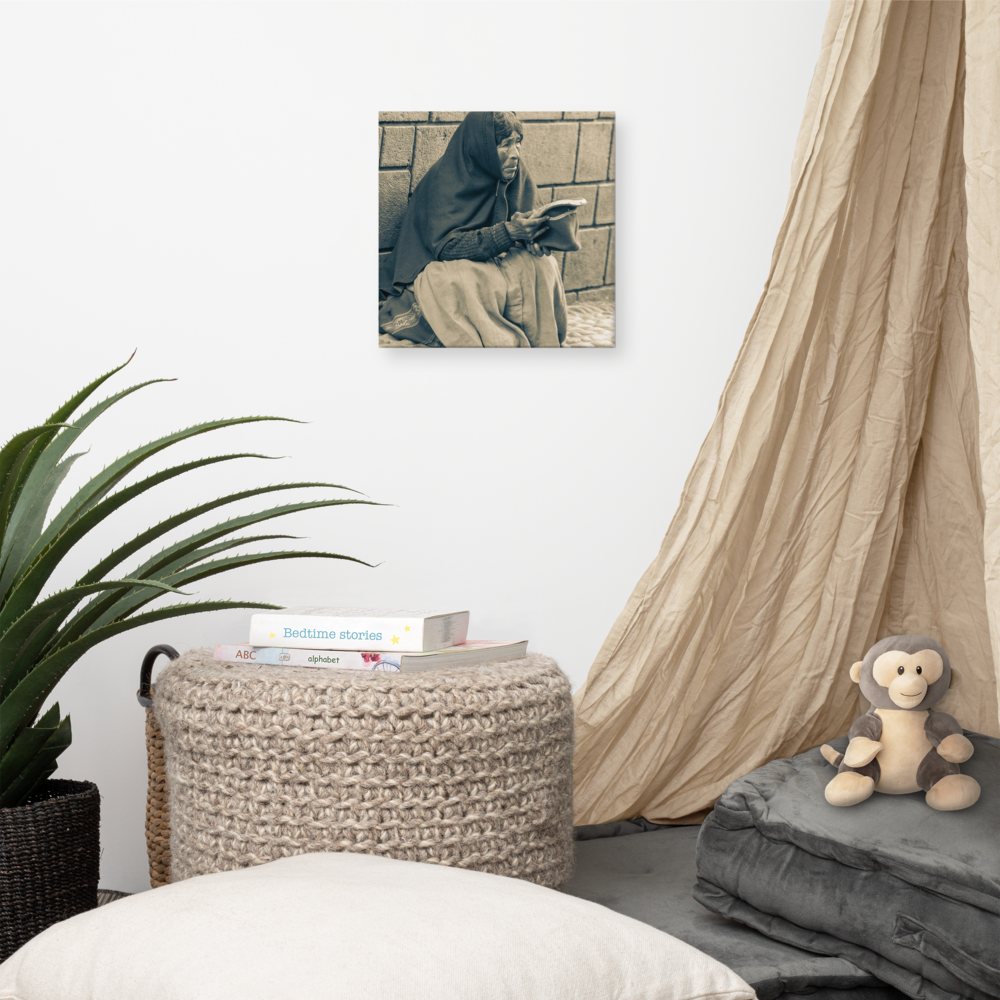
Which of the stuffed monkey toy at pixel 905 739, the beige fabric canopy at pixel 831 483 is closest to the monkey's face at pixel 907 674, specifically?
the stuffed monkey toy at pixel 905 739

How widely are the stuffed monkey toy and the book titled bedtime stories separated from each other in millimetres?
537

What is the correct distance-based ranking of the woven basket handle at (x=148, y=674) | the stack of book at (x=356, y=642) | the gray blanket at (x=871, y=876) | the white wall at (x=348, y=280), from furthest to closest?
1. the white wall at (x=348, y=280)
2. the woven basket handle at (x=148, y=674)
3. the stack of book at (x=356, y=642)
4. the gray blanket at (x=871, y=876)

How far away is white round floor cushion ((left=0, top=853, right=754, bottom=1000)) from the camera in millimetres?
648

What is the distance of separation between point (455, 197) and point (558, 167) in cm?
21

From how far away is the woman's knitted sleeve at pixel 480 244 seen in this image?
5.62 feet

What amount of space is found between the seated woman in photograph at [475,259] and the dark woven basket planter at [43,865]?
3.27ft

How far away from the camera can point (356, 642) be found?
1.16 m

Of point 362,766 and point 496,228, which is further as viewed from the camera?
point 496,228

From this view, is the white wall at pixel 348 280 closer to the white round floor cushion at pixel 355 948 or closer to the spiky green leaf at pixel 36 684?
the spiky green leaf at pixel 36 684

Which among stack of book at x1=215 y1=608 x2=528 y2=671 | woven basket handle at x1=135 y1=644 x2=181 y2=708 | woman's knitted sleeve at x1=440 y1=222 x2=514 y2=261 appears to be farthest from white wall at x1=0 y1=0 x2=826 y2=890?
stack of book at x1=215 y1=608 x2=528 y2=671

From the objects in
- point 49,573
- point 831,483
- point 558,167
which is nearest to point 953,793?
point 831,483

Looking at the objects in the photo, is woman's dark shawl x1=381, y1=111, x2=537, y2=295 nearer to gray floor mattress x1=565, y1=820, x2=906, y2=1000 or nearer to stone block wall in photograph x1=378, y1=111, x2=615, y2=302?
stone block wall in photograph x1=378, y1=111, x2=615, y2=302

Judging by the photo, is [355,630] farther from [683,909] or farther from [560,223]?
[560,223]

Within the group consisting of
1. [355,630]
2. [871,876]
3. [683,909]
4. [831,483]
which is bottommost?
[683,909]
